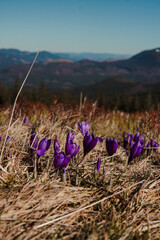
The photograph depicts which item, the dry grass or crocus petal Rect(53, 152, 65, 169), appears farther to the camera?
crocus petal Rect(53, 152, 65, 169)

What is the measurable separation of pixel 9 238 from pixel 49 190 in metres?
0.42

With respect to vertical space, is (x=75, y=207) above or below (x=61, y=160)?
below

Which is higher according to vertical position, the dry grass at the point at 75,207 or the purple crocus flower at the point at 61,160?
the purple crocus flower at the point at 61,160

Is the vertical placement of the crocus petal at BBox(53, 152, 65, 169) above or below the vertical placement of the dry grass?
above

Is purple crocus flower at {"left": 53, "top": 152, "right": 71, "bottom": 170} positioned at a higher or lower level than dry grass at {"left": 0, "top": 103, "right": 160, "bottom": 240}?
higher

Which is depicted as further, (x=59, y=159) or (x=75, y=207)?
(x=59, y=159)

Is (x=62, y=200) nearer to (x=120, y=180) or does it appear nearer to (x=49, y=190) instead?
(x=49, y=190)

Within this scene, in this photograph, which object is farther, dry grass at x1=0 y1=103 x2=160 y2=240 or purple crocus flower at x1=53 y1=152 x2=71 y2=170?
purple crocus flower at x1=53 y1=152 x2=71 y2=170

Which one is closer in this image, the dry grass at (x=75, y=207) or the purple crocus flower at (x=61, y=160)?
the dry grass at (x=75, y=207)

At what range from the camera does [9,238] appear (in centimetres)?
122

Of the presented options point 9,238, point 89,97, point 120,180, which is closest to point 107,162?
point 120,180

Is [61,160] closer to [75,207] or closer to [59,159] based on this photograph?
[59,159]

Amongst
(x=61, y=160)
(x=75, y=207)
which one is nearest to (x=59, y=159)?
(x=61, y=160)

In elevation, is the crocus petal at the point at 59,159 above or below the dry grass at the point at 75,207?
above
